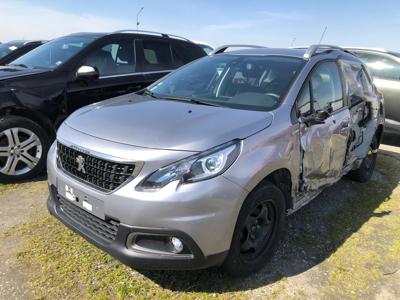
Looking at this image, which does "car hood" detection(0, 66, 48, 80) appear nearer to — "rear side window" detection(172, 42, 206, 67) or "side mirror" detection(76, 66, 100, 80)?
"side mirror" detection(76, 66, 100, 80)

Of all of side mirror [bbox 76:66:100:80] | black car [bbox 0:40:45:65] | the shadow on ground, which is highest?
side mirror [bbox 76:66:100:80]

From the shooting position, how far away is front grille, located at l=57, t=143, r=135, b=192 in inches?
102

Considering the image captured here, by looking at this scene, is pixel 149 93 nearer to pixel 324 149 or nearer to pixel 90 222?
pixel 90 222

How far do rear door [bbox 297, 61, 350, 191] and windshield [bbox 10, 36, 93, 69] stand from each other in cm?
309

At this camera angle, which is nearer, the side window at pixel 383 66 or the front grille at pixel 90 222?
the front grille at pixel 90 222

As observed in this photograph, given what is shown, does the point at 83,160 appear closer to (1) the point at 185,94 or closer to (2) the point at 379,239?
(1) the point at 185,94

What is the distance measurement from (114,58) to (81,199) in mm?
3181

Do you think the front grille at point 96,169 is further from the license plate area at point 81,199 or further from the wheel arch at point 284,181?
the wheel arch at point 284,181

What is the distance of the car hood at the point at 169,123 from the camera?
265 cm

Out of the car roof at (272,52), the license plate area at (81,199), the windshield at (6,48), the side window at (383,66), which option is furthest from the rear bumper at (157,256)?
the windshield at (6,48)

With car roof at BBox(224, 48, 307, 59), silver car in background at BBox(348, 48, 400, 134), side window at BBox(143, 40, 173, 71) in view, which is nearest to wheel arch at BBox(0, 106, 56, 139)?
side window at BBox(143, 40, 173, 71)

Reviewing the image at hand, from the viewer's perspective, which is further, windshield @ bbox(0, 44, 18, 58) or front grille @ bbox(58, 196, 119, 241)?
windshield @ bbox(0, 44, 18, 58)

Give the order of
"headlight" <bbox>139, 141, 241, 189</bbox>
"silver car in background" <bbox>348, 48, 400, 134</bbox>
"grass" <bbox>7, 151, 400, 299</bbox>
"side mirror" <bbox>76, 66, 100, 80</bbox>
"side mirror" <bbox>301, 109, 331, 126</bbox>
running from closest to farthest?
1. "headlight" <bbox>139, 141, 241, 189</bbox>
2. "grass" <bbox>7, 151, 400, 299</bbox>
3. "side mirror" <bbox>301, 109, 331, 126</bbox>
4. "side mirror" <bbox>76, 66, 100, 80</bbox>
5. "silver car in background" <bbox>348, 48, 400, 134</bbox>

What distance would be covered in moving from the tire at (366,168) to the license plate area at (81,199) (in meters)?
3.64
